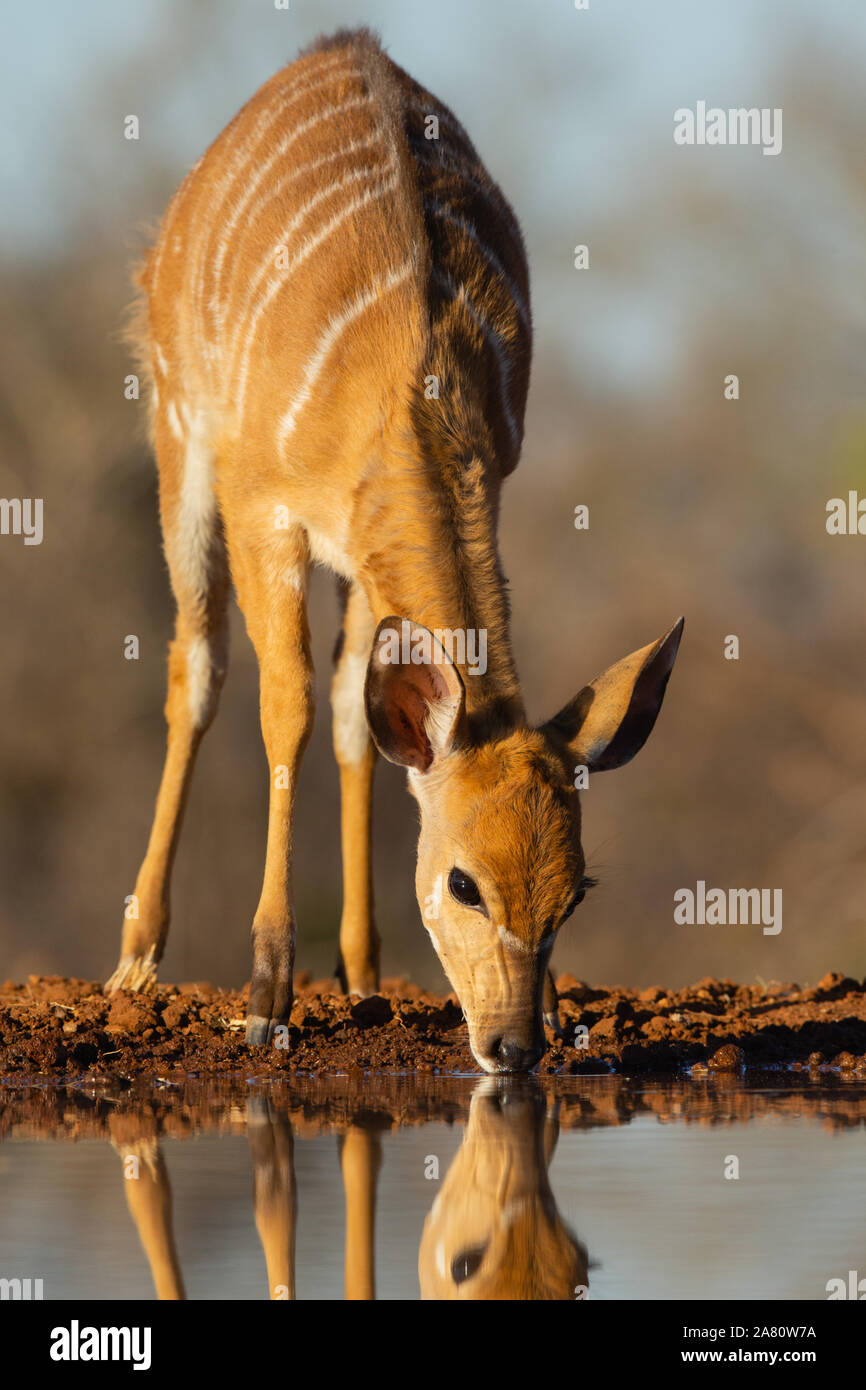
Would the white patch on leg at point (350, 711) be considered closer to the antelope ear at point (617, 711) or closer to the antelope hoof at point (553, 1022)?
the antelope hoof at point (553, 1022)

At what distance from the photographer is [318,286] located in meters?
8.44

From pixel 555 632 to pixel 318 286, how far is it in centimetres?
1189

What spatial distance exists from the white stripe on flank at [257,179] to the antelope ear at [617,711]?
10.5 feet

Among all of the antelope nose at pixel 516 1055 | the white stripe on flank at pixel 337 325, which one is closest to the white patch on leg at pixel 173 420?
the white stripe on flank at pixel 337 325

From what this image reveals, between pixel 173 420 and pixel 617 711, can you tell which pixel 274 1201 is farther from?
pixel 173 420

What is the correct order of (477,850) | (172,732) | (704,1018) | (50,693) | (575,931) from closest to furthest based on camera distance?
(477,850) < (704,1018) < (172,732) < (575,931) < (50,693)

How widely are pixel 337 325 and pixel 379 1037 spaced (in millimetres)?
2970

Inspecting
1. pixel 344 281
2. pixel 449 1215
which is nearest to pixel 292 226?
pixel 344 281

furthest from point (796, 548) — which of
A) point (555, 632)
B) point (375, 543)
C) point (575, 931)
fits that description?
point (375, 543)

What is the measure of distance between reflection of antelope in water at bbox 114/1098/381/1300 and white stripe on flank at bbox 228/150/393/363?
410 centimetres

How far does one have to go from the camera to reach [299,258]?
8.69 meters

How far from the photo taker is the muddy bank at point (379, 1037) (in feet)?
23.6

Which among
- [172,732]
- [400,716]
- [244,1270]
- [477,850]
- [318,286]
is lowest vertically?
[244,1270]

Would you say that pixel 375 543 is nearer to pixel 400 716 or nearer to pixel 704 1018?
A: pixel 400 716
